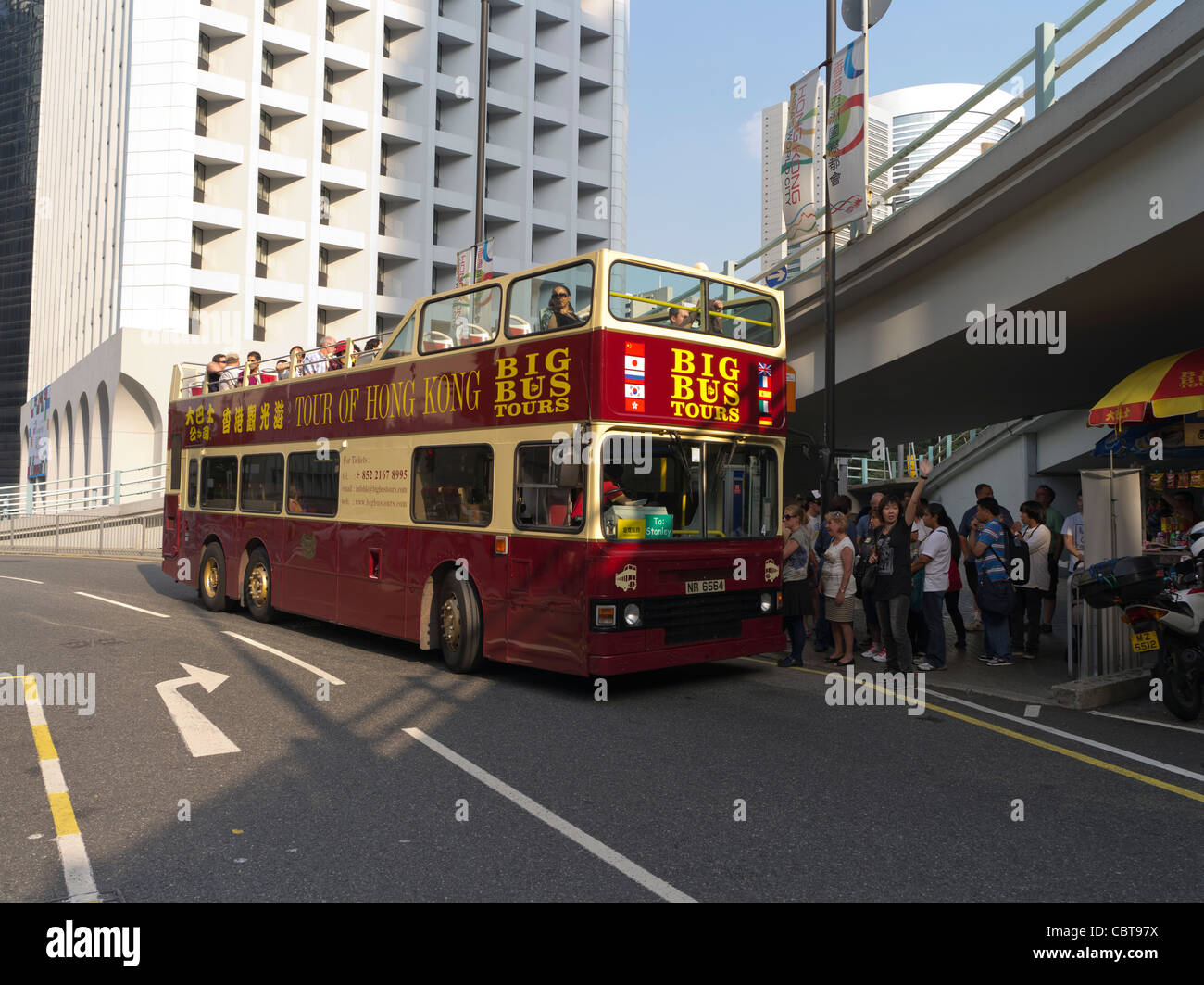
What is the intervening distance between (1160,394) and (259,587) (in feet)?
36.7

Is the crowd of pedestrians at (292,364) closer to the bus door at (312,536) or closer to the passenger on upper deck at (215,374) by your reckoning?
A: the passenger on upper deck at (215,374)

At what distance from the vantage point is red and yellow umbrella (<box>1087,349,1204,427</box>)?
9484 mm

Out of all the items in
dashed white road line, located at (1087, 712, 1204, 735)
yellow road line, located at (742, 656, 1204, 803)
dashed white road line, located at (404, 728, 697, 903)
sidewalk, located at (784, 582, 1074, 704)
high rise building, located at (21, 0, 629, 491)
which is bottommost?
dashed white road line, located at (404, 728, 697, 903)

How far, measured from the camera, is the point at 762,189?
19.3 m

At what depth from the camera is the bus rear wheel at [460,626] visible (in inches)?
376

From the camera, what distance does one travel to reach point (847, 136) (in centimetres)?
1246

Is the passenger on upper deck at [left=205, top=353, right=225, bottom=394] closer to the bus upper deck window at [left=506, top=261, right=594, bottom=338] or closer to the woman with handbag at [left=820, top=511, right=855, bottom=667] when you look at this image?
the bus upper deck window at [left=506, top=261, right=594, bottom=338]

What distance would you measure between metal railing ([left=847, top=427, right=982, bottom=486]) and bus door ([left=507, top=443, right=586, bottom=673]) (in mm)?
22570

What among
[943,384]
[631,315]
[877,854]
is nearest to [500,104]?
[943,384]

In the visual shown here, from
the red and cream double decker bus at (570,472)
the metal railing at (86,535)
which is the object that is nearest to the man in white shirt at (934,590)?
the red and cream double decker bus at (570,472)

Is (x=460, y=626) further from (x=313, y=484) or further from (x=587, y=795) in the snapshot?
(x=587, y=795)

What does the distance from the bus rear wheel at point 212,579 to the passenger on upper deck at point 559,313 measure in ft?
26.3

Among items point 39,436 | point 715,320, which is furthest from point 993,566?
point 39,436

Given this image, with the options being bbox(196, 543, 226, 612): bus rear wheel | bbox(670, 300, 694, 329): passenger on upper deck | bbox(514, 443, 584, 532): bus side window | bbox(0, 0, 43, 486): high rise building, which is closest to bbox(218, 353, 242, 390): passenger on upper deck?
bbox(196, 543, 226, 612): bus rear wheel
